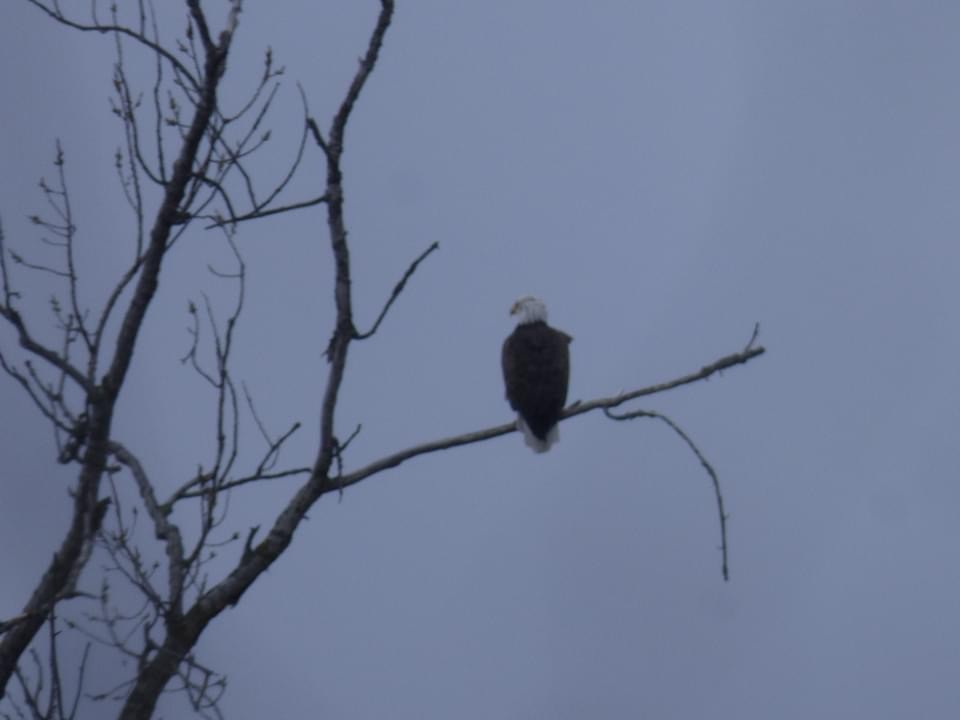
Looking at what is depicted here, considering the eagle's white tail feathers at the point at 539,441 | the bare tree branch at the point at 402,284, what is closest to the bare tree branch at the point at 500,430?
the bare tree branch at the point at 402,284

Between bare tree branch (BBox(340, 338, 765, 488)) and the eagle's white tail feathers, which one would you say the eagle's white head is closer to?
the eagle's white tail feathers

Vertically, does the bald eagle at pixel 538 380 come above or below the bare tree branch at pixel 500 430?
above

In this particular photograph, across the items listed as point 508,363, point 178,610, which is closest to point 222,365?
point 178,610

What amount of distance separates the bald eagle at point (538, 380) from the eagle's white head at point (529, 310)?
0.46m

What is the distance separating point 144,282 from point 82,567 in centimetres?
90

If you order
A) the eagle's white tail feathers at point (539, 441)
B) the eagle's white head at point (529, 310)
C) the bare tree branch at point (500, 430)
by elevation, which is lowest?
the bare tree branch at point (500, 430)

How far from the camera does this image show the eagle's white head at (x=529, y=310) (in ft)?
31.6

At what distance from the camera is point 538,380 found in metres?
8.56

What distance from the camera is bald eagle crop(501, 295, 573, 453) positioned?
849cm

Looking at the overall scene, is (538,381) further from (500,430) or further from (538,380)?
(500,430)

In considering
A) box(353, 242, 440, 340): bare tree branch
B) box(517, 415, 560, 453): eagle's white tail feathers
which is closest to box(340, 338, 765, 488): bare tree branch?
box(353, 242, 440, 340): bare tree branch

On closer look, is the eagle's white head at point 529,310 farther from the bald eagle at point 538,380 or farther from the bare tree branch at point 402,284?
the bare tree branch at point 402,284

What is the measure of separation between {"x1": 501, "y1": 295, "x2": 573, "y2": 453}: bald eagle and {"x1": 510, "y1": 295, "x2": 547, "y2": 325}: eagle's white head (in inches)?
18.1

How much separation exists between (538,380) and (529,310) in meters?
1.20
